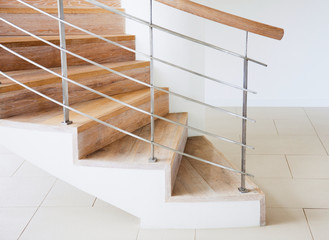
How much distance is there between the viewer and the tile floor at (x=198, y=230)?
2395 mm

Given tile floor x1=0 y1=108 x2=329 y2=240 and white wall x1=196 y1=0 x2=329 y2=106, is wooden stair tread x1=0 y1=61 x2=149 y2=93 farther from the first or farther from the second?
white wall x1=196 y1=0 x2=329 y2=106

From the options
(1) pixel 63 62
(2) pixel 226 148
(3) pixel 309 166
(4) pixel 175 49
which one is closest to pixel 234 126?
(2) pixel 226 148

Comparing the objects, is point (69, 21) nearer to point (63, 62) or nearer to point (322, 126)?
point (63, 62)

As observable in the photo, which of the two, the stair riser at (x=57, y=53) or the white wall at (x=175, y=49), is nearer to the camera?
the stair riser at (x=57, y=53)

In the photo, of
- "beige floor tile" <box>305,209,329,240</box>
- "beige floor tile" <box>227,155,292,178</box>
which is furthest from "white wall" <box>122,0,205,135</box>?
"beige floor tile" <box>305,209,329,240</box>

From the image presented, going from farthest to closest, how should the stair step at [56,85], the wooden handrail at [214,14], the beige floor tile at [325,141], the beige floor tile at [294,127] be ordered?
the beige floor tile at [294,127]
the beige floor tile at [325,141]
the stair step at [56,85]
the wooden handrail at [214,14]

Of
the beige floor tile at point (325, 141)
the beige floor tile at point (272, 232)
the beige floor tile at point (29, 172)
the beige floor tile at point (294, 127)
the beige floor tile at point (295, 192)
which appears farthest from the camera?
the beige floor tile at point (294, 127)

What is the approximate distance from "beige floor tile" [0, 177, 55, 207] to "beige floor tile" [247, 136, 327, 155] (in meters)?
1.47

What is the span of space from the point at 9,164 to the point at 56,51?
0.94m

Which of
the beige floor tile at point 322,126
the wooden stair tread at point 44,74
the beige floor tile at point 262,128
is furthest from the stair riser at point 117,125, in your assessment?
the beige floor tile at point 322,126

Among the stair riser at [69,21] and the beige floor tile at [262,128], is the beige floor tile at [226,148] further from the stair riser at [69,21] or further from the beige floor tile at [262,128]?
the stair riser at [69,21]

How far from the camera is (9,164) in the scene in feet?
11.1

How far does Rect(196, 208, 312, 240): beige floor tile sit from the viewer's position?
7.69ft

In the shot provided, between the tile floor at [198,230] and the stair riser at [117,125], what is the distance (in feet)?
Result: 1.25
